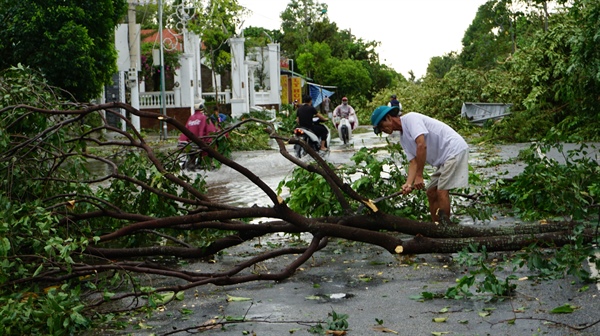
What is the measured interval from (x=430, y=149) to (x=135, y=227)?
3.19 m

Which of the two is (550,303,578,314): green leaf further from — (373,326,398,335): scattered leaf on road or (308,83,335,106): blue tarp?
(308,83,335,106): blue tarp

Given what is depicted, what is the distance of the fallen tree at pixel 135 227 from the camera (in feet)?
22.7

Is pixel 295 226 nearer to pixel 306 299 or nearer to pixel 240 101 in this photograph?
pixel 306 299

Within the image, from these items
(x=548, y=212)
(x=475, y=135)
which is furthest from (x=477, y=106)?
(x=548, y=212)

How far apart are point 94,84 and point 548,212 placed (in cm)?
1831

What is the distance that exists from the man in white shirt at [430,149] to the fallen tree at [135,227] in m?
0.78

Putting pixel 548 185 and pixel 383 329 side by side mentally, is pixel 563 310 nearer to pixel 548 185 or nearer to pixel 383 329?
pixel 383 329

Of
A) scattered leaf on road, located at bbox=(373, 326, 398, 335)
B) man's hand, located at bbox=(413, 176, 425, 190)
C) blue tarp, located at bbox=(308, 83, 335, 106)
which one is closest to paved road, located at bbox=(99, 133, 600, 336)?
scattered leaf on road, located at bbox=(373, 326, 398, 335)

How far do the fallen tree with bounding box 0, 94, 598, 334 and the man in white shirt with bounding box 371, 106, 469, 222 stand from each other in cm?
78

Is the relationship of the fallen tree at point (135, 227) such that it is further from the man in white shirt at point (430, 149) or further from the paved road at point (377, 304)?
the man in white shirt at point (430, 149)

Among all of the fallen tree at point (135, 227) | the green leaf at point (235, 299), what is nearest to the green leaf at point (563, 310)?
the fallen tree at point (135, 227)

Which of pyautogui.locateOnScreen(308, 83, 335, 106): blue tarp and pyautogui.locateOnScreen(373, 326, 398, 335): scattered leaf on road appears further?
pyautogui.locateOnScreen(308, 83, 335, 106): blue tarp

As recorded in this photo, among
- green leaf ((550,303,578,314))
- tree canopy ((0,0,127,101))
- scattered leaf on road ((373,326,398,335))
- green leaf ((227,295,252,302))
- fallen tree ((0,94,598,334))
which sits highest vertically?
tree canopy ((0,0,127,101))

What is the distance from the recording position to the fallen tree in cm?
692
